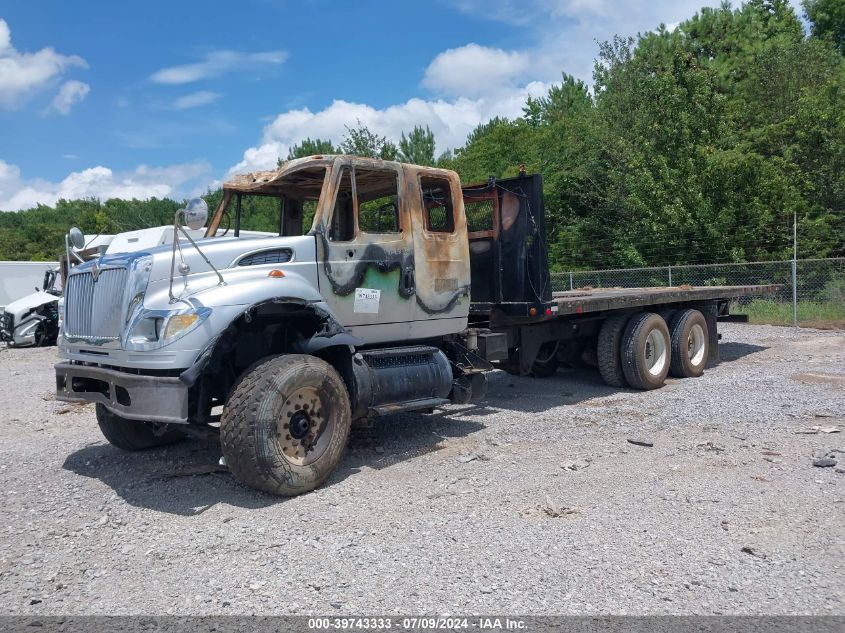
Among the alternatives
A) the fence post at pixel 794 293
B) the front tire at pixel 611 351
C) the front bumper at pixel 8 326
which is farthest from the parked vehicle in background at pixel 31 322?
the fence post at pixel 794 293

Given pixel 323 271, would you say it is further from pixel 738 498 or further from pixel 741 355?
pixel 741 355

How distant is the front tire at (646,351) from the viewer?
942 centimetres

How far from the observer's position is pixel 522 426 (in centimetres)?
755

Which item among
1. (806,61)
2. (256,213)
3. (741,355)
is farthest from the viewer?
(806,61)

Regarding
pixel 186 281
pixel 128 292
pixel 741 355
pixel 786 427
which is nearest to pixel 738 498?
pixel 786 427

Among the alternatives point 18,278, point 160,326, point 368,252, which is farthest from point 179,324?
point 18,278

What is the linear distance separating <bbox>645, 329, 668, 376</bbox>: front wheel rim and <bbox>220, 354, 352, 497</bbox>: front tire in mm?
5722

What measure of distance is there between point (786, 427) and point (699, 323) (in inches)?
160

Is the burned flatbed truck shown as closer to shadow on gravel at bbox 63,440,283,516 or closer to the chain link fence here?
shadow on gravel at bbox 63,440,283,516

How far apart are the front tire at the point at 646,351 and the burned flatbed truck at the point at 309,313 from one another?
1052mm

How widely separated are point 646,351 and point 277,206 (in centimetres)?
553

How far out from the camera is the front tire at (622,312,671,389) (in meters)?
9.42

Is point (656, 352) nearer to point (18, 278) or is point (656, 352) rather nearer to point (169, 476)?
point (169, 476)

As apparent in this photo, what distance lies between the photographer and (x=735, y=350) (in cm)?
1338
